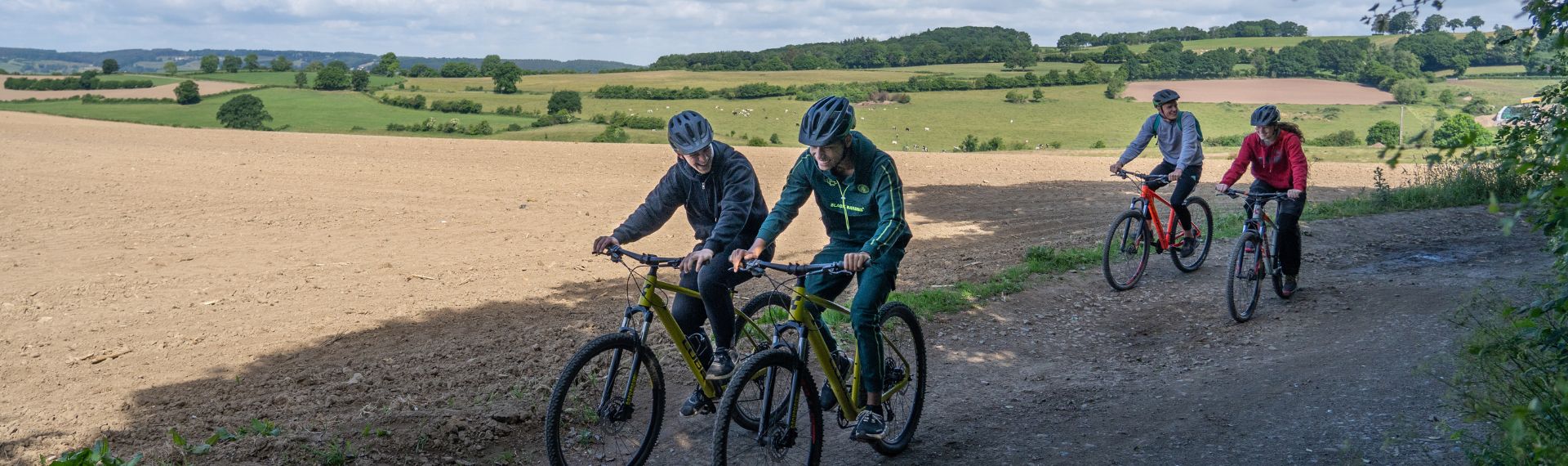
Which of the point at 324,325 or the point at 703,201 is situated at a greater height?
the point at 703,201

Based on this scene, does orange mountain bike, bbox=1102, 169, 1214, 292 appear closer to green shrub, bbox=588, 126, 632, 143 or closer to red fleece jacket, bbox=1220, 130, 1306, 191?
red fleece jacket, bbox=1220, 130, 1306, 191

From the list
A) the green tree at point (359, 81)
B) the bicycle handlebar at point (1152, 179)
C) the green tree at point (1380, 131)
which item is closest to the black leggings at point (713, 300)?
the bicycle handlebar at point (1152, 179)

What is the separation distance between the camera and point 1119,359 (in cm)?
756

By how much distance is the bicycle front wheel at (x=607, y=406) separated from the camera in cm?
469

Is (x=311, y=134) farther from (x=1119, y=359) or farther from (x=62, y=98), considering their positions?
(x=1119, y=359)

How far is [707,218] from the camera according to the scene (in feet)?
18.2

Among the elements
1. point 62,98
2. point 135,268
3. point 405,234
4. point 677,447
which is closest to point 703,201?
point 677,447

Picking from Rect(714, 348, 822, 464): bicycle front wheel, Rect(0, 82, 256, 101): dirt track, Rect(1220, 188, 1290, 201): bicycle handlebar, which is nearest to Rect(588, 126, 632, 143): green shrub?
Rect(0, 82, 256, 101): dirt track

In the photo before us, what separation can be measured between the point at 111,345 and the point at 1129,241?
29.1 ft

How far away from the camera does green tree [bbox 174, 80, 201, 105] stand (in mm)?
51938

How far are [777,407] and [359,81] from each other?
63637 millimetres

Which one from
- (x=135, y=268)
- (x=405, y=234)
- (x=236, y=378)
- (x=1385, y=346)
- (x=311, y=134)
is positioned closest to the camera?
(x=1385, y=346)

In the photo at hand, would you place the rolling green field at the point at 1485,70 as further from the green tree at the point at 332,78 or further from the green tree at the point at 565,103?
the green tree at the point at 332,78

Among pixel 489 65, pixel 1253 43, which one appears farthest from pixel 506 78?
pixel 1253 43
